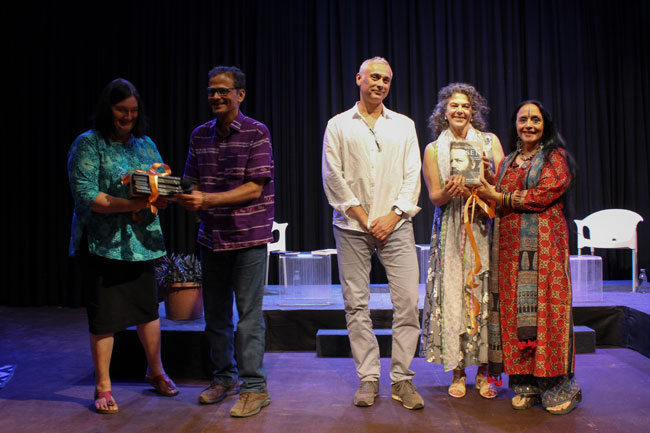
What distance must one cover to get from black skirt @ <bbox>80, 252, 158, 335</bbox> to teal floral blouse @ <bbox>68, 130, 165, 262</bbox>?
0.08 metres

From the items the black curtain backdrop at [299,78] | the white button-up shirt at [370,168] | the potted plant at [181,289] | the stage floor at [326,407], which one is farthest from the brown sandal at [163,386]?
the black curtain backdrop at [299,78]

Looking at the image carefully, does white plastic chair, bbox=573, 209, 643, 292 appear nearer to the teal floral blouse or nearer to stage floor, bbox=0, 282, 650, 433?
stage floor, bbox=0, 282, 650, 433

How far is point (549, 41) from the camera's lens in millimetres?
6051

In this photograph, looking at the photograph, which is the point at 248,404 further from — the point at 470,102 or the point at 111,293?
the point at 470,102

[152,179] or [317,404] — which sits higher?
[152,179]

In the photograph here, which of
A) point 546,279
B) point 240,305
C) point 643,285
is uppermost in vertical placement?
point 546,279

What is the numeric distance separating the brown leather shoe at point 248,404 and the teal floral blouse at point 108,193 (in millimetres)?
797

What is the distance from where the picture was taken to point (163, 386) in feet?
9.10

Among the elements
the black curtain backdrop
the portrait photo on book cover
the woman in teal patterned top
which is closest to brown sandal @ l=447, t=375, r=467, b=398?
the portrait photo on book cover

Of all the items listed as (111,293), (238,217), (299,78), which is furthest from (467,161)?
(299,78)

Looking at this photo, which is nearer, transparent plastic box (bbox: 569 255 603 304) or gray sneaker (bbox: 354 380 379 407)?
gray sneaker (bbox: 354 380 379 407)

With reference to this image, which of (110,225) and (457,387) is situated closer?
(110,225)

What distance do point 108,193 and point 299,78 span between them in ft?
12.8

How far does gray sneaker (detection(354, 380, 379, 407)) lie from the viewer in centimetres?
251
